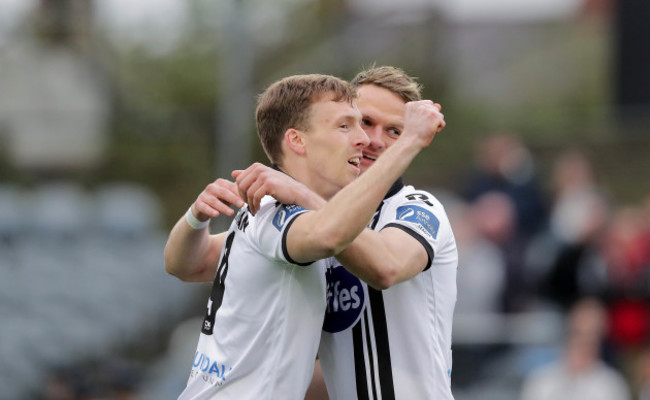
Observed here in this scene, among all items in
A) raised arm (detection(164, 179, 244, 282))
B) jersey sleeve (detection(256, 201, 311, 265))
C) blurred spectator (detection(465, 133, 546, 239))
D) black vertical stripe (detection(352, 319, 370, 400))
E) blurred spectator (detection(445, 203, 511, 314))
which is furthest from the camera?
blurred spectator (detection(465, 133, 546, 239))

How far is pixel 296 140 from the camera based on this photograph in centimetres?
463

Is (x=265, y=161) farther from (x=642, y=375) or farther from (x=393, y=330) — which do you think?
(x=393, y=330)

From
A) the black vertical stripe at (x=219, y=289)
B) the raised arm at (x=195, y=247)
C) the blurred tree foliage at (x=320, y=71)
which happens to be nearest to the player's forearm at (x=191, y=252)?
the raised arm at (x=195, y=247)

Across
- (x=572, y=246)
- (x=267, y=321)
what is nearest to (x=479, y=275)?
(x=572, y=246)

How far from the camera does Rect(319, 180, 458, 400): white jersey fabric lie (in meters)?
4.69

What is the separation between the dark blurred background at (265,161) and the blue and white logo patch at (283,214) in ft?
15.1

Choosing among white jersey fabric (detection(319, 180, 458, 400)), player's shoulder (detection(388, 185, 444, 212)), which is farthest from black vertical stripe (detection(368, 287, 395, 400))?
player's shoulder (detection(388, 185, 444, 212))

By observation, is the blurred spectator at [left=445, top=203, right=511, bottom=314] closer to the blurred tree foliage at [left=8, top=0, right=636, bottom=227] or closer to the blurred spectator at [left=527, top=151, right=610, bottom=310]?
the blurred spectator at [left=527, top=151, right=610, bottom=310]

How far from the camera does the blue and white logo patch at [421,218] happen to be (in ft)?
15.3

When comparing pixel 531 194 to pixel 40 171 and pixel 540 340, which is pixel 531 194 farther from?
pixel 40 171

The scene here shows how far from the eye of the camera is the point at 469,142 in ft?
55.8

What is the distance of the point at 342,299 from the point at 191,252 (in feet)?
2.75

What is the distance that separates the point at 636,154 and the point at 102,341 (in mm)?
6786

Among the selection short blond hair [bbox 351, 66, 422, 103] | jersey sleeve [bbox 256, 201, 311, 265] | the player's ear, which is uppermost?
short blond hair [bbox 351, 66, 422, 103]
